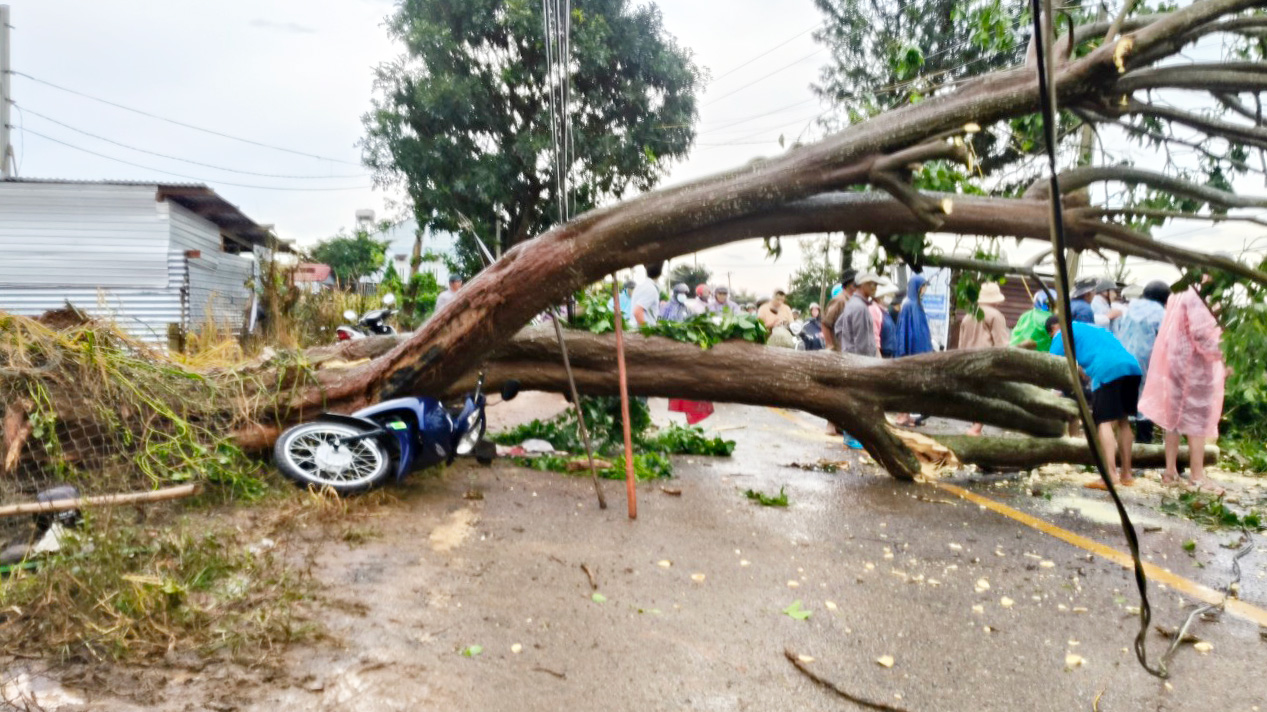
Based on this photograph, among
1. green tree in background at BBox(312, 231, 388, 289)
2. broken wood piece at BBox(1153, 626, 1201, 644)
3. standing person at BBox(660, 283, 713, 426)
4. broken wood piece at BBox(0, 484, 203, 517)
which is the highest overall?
green tree in background at BBox(312, 231, 388, 289)

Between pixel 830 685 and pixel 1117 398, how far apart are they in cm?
543

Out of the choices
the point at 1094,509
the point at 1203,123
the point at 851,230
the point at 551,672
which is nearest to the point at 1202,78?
the point at 1203,123

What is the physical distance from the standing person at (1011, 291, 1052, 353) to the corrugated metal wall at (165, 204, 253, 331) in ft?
44.1

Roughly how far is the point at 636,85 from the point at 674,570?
792 inches

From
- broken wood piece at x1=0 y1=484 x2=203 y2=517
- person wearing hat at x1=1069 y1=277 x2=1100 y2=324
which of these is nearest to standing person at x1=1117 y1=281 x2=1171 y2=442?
person wearing hat at x1=1069 y1=277 x2=1100 y2=324

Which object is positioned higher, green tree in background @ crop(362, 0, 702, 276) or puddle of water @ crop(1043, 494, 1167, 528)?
green tree in background @ crop(362, 0, 702, 276)

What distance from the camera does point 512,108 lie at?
2303 centimetres

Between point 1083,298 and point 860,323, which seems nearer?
point 1083,298

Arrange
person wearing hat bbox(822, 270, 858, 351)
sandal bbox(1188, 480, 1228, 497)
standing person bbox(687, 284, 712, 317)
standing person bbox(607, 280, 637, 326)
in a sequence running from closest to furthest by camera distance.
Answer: sandal bbox(1188, 480, 1228, 497) < person wearing hat bbox(822, 270, 858, 351) < standing person bbox(607, 280, 637, 326) < standing person bbox(687, 284, 712, 317)

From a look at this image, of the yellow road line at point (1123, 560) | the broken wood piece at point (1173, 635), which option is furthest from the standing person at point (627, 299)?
the broken wood piece at point (1173, 635)

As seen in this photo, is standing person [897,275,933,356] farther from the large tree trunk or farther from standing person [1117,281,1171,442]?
the large tree trunk

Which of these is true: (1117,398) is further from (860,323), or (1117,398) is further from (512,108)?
(512,108)

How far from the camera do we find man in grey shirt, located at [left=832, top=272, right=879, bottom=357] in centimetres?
1000

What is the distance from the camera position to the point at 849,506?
252 inches
